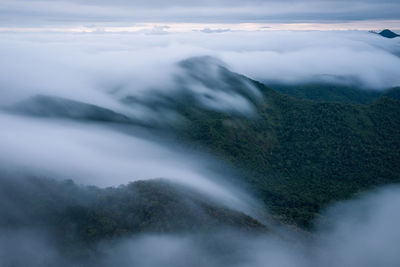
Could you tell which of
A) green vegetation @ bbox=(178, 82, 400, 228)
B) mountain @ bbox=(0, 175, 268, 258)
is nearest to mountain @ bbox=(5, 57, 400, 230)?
green vegetation @ bbox=(178, 82, 400, 228)

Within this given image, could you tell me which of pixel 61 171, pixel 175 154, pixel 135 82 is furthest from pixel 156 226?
pixel 135 82

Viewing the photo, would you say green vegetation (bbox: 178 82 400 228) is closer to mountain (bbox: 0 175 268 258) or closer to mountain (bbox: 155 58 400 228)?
mountain (bbox: 155 58 400 228)

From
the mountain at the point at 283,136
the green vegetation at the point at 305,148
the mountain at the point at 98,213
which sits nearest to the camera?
the mountain at the point at 98,213

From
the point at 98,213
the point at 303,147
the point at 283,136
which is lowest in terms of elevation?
the point at 98,213

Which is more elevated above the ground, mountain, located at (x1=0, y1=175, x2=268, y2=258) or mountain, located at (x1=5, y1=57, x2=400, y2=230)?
mountain, located at (x1=5, y1=57, x2=400, y2=230)

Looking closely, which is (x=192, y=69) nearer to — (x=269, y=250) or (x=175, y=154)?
(x=175, y=154)

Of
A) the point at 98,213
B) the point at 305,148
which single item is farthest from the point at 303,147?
the point at 98,213

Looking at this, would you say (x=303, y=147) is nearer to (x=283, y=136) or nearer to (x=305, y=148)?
(x=305, y=148)

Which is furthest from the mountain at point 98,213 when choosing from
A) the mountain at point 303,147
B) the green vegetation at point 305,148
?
the green vegetation at point 305,148

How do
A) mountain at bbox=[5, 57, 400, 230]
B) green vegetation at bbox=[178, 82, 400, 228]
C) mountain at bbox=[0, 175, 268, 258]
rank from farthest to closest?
mountain at bbox=[5, 57, 400, 230]
green vegetation at bbox=[178, 82, 400, 228]
mountain at bbox=[0, 175, 268, 258]

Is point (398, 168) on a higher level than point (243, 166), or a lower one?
higher

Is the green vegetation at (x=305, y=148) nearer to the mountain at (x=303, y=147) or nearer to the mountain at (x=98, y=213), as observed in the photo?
the mountain at (x=303, y=147)
